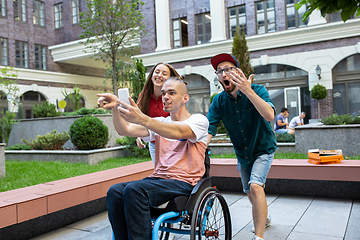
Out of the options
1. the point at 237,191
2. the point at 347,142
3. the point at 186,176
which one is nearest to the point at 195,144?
the point at 186,176

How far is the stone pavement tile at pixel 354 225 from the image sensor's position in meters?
3.16

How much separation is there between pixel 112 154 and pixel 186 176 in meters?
6.31

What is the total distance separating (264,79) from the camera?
57.6 feet

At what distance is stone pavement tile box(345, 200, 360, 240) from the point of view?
3.16m

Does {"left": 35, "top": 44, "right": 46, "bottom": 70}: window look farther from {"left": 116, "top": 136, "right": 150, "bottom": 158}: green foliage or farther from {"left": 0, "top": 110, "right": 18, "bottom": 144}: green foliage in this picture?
{"left": 116, "top": 136, "right": 150, "bottom": 158}: green foliage

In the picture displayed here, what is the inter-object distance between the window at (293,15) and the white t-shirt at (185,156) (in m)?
16.1

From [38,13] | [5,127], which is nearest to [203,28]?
[5,127]

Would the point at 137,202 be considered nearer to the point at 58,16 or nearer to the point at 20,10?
the point at 20,10

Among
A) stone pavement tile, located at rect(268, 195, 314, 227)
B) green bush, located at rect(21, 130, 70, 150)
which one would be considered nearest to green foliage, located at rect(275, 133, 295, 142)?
stone pavement tile, located at rect(268, 195, 314, 227)

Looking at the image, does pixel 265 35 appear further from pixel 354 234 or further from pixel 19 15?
pixel 19 15

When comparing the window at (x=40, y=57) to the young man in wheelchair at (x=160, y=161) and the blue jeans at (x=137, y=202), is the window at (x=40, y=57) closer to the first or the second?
the young man in wheelchair at (x=160, y=161)

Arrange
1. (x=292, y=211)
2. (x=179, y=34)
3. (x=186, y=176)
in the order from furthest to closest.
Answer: (x=179, y=34) → (x=292, y=211) → (x=186, y=176)

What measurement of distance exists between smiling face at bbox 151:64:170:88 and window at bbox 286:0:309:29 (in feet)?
50.9

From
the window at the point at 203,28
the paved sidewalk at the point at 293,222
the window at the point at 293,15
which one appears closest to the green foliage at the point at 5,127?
the paved sidewalk at the point at 293,222
